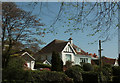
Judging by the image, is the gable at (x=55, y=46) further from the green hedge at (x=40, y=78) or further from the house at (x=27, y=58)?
the green hedge at (x=40, y=78)

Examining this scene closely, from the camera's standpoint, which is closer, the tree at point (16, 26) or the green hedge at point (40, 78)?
the green hedge at point (40, 78)

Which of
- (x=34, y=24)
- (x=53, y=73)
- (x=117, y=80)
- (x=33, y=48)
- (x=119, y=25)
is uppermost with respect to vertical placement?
(x=34, y=24)

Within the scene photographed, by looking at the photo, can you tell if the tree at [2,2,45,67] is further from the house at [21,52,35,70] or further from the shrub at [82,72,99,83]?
the shrub at [82,72,99,83]

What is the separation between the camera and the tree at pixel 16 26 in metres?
6.16

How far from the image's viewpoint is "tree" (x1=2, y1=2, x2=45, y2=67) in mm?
6160

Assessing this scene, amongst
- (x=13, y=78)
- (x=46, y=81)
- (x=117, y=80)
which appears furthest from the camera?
(x=117, y=80)

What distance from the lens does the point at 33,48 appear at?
Result: 22.8 ft

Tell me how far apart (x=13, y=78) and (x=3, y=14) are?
310cm

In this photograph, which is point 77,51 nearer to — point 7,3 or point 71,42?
point 71,42

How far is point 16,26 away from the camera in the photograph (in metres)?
6.39

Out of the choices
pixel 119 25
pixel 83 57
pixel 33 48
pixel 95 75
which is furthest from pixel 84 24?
pixel 83 57

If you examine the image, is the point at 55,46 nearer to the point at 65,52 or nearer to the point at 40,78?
the point at 65,52

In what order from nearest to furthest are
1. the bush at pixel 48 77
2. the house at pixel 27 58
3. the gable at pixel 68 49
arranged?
the bush at pixel 48 77, the house at pixel 27 58, the gable at pixel 68 49

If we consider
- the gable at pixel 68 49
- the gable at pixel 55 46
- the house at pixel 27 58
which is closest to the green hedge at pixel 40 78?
the house at pixel 27 58
